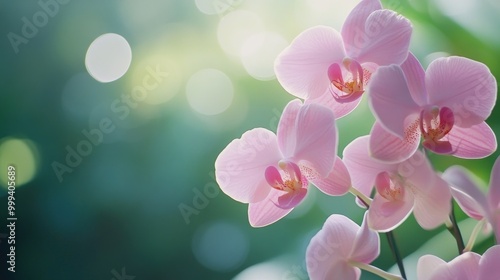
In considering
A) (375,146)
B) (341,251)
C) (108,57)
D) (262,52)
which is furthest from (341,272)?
(108,57)

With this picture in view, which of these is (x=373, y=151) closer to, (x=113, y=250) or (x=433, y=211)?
(x=433, y=211)

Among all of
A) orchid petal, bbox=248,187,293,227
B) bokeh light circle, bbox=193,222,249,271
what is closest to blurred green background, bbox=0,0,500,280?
bokeh light circle, bbox=193,222,249,271

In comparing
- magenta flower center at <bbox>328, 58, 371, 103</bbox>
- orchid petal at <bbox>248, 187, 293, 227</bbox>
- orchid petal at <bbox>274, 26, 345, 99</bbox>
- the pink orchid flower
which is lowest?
the pink orchid flower

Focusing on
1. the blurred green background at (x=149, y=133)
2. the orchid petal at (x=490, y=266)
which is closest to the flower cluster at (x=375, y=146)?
the orchid petal at (x=490, y=266)

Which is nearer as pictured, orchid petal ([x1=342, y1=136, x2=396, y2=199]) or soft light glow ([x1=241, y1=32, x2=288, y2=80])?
orchid petal ([x1=342, y1=136, x2=396, y2=199])

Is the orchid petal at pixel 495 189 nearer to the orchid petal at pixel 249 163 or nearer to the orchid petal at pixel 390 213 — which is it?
the orchid petal at pixel 390 213

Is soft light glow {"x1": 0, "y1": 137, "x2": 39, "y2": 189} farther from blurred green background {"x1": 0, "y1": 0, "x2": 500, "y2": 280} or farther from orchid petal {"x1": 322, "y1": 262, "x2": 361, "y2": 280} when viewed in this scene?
orchid petal {"x1": 322, "y1": 262, "x2": 361, "y2": 280}

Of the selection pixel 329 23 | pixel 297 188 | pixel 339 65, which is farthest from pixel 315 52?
pixel 329 23
